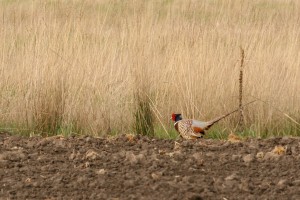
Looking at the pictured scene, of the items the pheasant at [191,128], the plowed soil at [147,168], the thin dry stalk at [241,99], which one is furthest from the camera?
the thin dry stalk at [241,99]

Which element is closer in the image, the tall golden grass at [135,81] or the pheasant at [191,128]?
the pheasant at [191,128]

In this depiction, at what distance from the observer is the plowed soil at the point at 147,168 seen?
4621mm

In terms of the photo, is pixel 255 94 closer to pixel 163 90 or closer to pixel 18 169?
pixel 163 90

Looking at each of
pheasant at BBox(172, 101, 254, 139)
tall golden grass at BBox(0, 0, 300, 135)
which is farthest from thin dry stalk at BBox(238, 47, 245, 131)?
pheasant at BBox(172, 101, 254, 139)

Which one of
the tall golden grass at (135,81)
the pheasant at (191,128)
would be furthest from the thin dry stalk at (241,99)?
the pheasant at (191,128)

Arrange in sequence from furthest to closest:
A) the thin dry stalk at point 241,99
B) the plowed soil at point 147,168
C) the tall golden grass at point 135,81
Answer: the tall golden grass at point 135,81 → the thin dry stalk at point 241,99 → the plowed soil at point 147,168

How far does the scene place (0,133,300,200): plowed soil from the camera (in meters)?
4.62

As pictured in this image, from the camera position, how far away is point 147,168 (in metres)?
5.20

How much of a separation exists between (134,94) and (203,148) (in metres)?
1.69

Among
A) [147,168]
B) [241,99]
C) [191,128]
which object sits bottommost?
[147,168]

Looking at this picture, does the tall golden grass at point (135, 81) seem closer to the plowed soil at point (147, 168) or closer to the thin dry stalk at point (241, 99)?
the thin dry stalk at point (241, 99)

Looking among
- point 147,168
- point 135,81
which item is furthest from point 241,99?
point 147,168

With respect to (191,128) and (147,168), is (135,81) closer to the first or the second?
(191,128)

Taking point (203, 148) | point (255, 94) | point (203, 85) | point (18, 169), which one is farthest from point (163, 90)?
point (18, 169)
